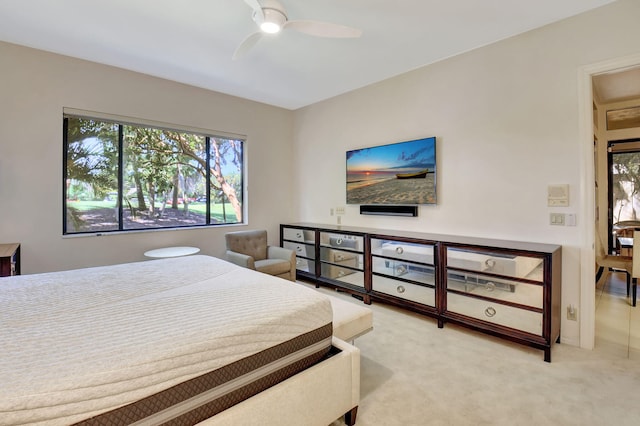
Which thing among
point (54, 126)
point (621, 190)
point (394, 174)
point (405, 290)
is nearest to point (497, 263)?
point (405, 290)

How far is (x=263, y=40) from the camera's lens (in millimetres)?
2857

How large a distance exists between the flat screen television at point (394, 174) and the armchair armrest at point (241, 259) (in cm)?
167

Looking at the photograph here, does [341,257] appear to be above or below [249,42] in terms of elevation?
below

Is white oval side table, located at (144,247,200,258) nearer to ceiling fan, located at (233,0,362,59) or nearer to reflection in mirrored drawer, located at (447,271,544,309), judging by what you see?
ceiling fan, located at (233,0,362,59)

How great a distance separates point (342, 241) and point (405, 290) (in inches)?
40.3

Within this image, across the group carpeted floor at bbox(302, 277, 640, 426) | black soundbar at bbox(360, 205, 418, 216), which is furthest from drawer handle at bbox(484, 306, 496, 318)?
black soundbar at bbox(360, 205, 418, 216)

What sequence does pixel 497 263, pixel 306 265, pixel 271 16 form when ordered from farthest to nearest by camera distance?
pixel 306 265 < pixel 497 263 < pixel 271 16

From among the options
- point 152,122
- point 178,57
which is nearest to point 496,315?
point 178,57

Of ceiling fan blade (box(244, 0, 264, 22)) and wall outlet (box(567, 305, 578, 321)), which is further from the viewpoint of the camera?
wall outlet (box(567, 305, 578, 321))

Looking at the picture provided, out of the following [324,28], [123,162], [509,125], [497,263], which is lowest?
[497,263]

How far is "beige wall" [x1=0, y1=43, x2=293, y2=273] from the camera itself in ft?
9.69

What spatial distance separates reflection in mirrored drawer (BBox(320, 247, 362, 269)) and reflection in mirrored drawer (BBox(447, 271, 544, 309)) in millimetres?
Answer: 1135

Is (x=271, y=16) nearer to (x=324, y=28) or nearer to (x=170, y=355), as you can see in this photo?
(x=324, y=28)

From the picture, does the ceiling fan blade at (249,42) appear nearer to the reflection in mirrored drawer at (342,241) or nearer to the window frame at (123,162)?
the window frame at (123,162)
